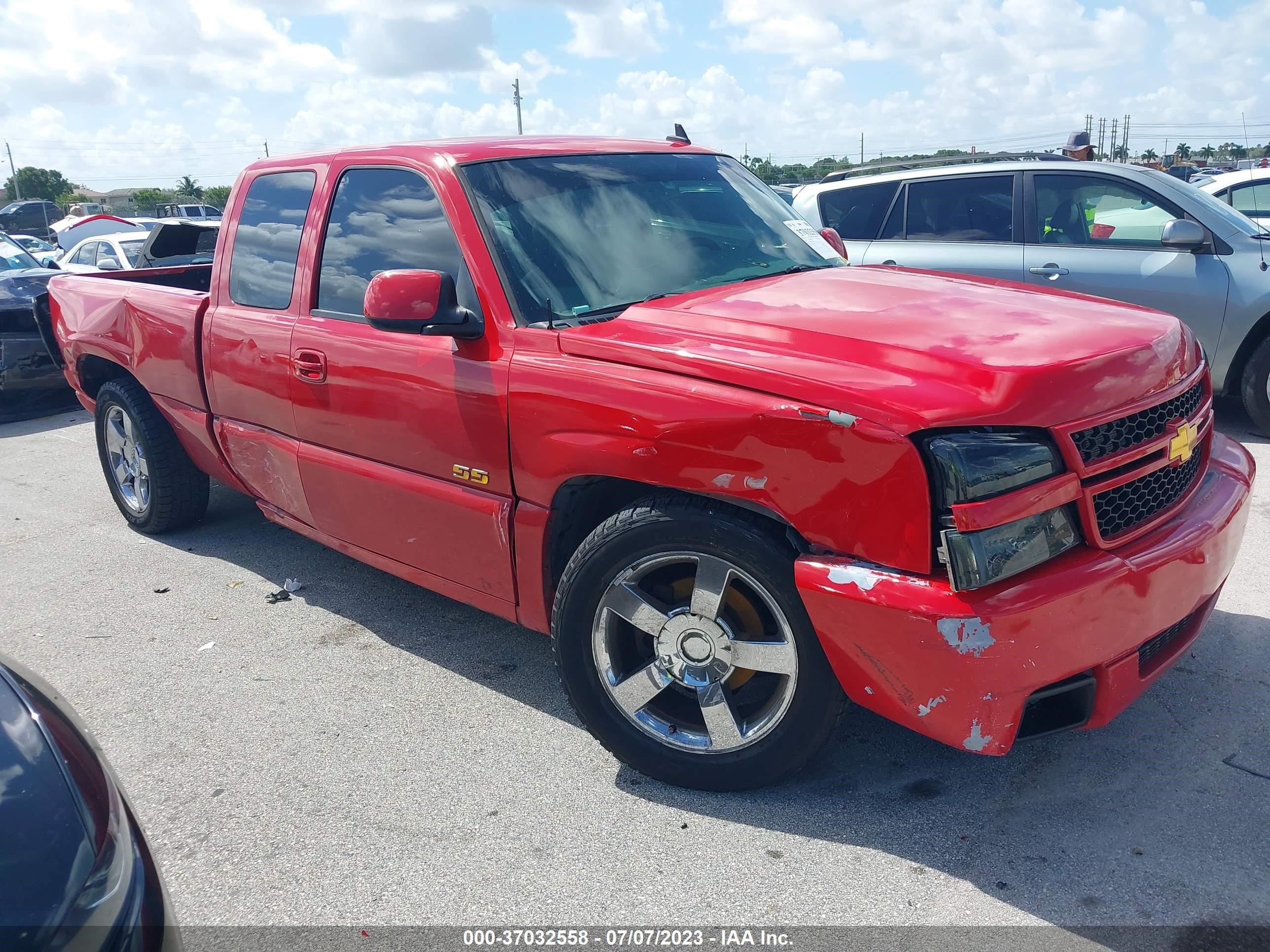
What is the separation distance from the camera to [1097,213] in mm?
6691

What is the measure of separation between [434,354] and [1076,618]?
6.79 ft

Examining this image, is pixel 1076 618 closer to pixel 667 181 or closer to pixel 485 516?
pixel 485 516

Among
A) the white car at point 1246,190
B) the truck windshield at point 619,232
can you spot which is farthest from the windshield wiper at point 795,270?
the white car at point 1246,190

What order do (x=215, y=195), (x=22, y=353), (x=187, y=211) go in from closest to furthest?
(x=22, y=353)
(x=187, y=211)
(x=215, y=195)

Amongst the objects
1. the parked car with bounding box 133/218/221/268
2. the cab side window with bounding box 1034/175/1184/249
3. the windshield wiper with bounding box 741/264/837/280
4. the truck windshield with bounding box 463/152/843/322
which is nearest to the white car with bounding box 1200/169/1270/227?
the cab side window with bounding box 1034/175/1184/249

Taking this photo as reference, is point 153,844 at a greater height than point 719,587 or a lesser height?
lesser

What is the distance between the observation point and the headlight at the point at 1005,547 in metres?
2.27

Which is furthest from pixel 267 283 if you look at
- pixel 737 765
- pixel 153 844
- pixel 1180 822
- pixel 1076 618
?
pixel 1180 822

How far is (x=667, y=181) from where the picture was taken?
379 centimetres

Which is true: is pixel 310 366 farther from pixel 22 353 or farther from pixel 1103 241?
pixel 22 353

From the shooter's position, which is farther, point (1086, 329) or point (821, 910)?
point (1086, 329)

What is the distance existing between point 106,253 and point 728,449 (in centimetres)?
1334

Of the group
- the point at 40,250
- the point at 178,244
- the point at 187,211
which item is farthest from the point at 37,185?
the point at 178,244

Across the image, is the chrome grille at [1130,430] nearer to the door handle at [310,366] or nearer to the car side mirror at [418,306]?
the car side mirror at [418,306]
